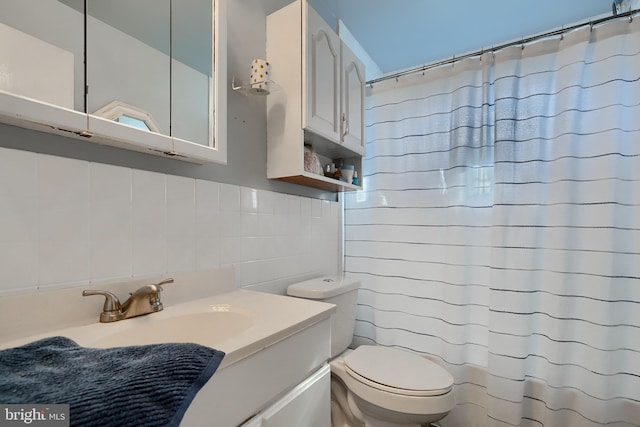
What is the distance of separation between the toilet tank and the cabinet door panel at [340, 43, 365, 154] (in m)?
0.72

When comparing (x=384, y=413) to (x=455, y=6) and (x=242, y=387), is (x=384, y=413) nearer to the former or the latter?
(x=242, y=387)

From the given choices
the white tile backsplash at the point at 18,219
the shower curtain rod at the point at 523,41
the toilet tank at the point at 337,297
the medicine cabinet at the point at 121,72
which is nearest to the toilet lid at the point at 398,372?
the toilet tank at the point at 337,297

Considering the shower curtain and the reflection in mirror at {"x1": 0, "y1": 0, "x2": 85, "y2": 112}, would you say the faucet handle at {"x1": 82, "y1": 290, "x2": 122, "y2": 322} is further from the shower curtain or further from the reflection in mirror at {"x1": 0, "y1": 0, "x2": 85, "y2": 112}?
the shower curtain

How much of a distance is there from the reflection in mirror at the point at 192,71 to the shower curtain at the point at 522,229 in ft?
3.59

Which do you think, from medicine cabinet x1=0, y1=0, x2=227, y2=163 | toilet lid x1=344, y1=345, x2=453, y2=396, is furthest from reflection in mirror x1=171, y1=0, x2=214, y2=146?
toilet lid x1=344, y1=345, x2=453, y2=396

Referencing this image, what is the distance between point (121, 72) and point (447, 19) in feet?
5.96

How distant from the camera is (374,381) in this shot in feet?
3.79

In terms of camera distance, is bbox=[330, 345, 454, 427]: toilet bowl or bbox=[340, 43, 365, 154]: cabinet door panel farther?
bbox=[340, 43, 365, 154]: cabinet door panel

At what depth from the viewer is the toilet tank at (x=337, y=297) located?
1314mm

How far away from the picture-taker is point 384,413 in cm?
114

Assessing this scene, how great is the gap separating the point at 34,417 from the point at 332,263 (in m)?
1.50

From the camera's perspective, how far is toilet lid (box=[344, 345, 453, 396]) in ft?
3.63

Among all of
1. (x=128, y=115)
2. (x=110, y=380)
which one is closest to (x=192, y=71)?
(x=128, y=115)

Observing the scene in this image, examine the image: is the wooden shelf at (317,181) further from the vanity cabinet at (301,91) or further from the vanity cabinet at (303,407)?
the vanity cabinet at (303,407)
